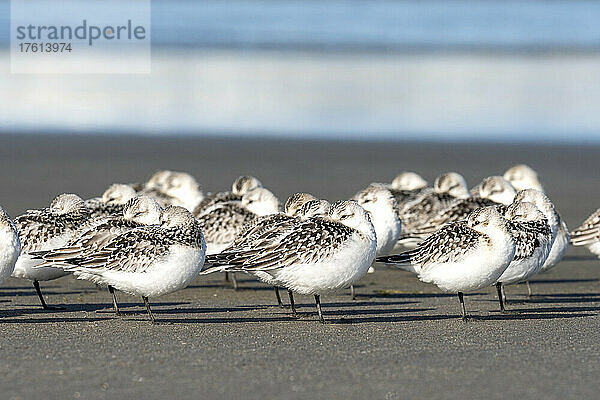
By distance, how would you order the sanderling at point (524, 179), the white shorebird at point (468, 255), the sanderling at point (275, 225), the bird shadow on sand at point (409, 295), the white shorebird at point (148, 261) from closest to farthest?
the white shorebird at point (148, 261)
the white shorebird at point (468, 255)
the sanderling at point (275, 225)
the bird shadow on sand at point (409, 295)
the sanderling at point (524, 179)

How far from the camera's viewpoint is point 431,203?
14719mm

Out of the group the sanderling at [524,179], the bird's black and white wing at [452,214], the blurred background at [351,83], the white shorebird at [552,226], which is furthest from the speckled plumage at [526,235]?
the blurred background at [351,83]

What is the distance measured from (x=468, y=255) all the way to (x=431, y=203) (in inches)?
192

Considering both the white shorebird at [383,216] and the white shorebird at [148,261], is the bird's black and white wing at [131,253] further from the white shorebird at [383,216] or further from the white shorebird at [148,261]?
the white shorebird at [383,216]

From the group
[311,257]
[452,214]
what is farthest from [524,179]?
[311,257]

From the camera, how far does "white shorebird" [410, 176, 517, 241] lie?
537 inches

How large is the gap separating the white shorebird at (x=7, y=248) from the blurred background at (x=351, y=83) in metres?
21.2

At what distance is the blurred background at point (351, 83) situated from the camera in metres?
32.7

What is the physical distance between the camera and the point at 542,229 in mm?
11117

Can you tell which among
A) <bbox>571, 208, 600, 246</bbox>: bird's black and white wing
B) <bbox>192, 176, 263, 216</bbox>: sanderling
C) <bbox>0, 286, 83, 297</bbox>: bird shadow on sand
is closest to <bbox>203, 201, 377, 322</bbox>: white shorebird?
<bbox>0, 286, 83, 297</bbox>: bird shadow on sand

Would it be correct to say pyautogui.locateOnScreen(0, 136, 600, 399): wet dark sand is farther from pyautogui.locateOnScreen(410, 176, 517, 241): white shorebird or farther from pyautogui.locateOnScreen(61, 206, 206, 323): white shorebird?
pyautogui.locateOnScreen(410, 176, 517, 241): white shorebird

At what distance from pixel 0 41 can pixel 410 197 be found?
109 ft

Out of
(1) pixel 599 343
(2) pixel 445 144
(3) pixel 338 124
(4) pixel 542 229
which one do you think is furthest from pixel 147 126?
(1) pixel 599 343

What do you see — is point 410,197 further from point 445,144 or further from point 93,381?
point 445,144
